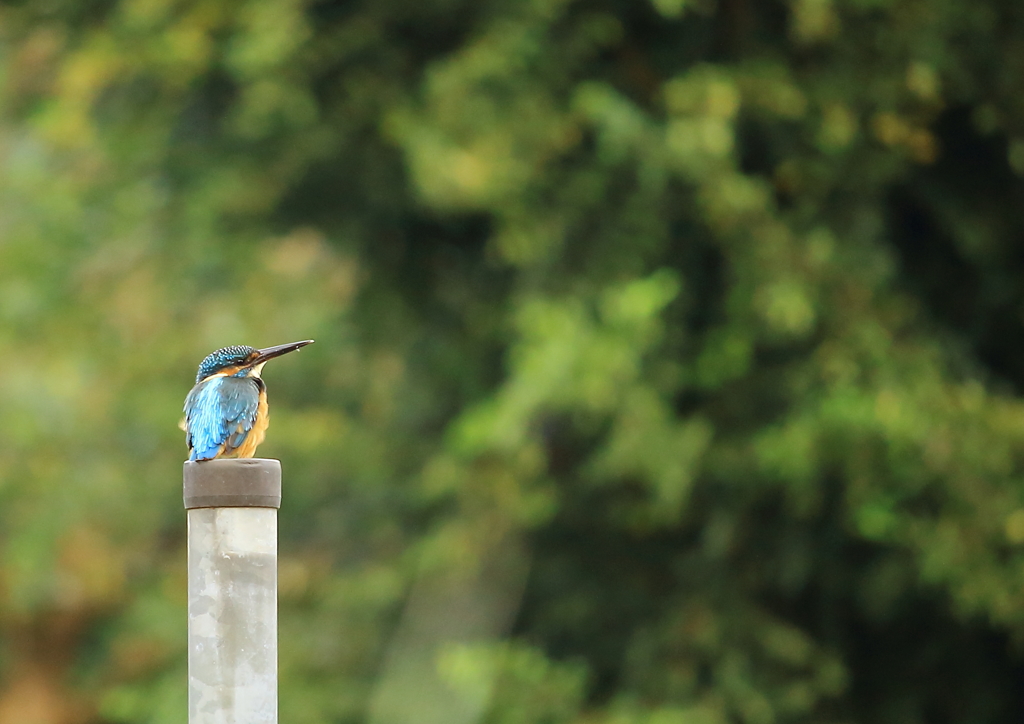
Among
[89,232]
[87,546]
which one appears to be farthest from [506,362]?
[87,546]

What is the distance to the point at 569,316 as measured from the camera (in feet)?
21.0

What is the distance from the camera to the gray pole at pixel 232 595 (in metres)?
2.12

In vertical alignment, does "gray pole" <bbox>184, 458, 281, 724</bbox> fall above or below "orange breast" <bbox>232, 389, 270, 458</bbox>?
below

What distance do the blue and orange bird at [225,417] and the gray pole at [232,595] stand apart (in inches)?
18.2

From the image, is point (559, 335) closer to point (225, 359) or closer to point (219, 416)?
point (225, 359)

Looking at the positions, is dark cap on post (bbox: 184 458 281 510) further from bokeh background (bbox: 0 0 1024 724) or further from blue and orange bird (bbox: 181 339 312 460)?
bokeh background (bbox: 0 0 1024 724)

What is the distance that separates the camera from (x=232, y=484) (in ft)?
7.11

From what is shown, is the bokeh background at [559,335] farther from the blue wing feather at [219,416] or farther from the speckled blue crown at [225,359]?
the blue wing feather at [219,416]

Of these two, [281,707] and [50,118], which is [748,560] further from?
[50,118]

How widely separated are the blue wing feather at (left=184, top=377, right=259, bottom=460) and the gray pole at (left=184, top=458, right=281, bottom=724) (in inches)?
18.1

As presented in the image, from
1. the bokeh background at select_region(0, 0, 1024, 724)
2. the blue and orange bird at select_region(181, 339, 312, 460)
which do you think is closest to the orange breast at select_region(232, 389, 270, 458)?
the blue and orange bird at select_region(181, 339, 312, 460)

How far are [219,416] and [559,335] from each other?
360 centimetres

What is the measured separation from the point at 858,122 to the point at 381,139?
252 cm

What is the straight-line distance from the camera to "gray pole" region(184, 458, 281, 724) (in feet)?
6.95
